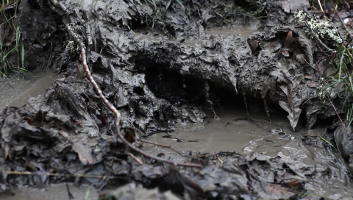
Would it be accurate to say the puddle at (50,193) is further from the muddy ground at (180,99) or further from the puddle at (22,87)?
the puddle at (22,87)

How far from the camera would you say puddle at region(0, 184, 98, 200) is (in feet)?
6.34

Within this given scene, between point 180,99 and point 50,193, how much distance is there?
2326 millimetres

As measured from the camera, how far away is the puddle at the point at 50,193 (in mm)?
1932

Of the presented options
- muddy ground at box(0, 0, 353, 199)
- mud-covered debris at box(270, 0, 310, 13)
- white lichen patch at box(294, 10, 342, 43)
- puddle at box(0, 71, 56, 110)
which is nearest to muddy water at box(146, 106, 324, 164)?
muddy ground at box(0, 0, 353, 199)

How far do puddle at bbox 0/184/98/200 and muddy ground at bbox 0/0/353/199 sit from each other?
0.14 feet

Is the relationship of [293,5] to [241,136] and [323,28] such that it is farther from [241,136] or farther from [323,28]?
[241,136]

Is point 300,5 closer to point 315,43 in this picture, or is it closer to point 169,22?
point 315,43

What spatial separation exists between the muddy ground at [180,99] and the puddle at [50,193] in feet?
0.14

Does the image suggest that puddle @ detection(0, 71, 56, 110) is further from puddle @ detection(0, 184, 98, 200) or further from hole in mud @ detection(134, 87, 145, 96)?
puddle @ detection(0, 184, 98, 200)

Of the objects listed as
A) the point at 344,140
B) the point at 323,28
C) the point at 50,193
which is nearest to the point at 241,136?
the point at 344,140

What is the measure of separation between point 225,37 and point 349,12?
1.79 metres

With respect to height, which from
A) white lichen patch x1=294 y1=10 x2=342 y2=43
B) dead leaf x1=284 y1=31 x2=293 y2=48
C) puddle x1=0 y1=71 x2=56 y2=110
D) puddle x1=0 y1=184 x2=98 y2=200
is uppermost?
white lichen patch x1=294 y1=10 x2=342 y2=43

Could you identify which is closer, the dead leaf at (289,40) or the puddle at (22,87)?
the puddle at (22,87)

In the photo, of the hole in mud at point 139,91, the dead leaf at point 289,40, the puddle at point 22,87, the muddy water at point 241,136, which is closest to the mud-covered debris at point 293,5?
the dead leaf at point 289,40
